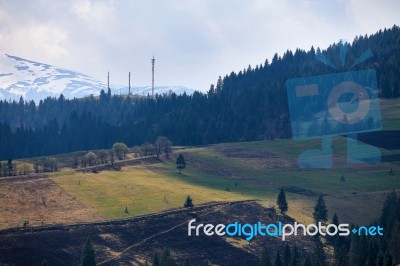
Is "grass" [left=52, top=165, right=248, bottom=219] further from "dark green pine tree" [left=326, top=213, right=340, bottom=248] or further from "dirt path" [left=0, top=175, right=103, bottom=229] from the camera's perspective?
"dark green pine tree" [left=326, top=213, right=340, bottom=248]

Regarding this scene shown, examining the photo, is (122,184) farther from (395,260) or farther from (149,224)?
(395,260)

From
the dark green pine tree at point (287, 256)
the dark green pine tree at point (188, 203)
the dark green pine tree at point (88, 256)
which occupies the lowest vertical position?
the dark green pine tree at point (287, 256)

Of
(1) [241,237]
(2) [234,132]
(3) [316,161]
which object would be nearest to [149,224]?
(1) [241,237]

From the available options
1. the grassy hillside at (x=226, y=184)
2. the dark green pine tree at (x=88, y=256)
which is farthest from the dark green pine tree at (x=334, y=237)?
the dark green pine tree at (x=88, y=256)

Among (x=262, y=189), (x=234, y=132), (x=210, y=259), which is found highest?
(x=234, y=132)

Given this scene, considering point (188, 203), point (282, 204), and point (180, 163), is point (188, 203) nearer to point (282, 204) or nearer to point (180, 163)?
point (282, 204)

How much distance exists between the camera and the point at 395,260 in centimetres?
7669

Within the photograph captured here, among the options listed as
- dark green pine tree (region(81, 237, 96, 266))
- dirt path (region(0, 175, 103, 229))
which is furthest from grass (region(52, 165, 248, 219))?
dark green pine tree (region(81, 237, 96, 266))

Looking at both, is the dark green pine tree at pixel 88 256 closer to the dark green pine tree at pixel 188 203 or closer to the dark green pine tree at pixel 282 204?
the dark green pine tree at pixel 188 203

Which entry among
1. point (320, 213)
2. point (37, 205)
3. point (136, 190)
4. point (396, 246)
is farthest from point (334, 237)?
point (37, 205)

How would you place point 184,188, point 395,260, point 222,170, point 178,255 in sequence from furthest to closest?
point 222,170 → point 184,188 → point 178,255 → point 395,260

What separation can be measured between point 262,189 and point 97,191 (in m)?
34.4

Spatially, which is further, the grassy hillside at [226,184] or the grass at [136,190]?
the grassy hillside at [226,184]

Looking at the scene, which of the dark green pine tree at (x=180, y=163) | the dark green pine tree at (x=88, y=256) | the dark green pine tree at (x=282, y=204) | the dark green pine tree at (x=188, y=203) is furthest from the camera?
the dark green pine tree at (x=180, y=163)
